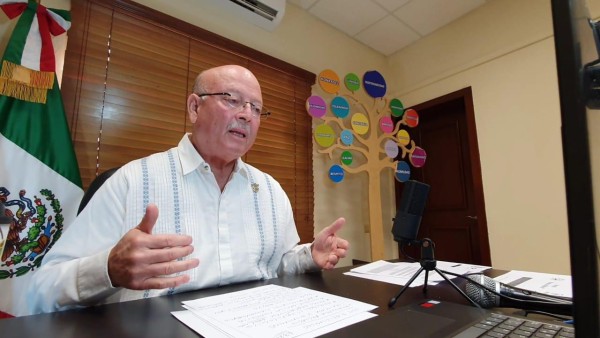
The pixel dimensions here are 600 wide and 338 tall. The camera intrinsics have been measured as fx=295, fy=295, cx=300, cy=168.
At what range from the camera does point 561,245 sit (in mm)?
2105

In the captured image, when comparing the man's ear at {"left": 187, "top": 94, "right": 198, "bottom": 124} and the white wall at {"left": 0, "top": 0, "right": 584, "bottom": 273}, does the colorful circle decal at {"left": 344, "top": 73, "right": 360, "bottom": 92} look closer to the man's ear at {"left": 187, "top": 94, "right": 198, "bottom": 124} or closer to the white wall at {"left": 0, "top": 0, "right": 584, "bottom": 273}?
the white wall at {"left": 0, "top": 0, "right": 584, "bottom": 273}

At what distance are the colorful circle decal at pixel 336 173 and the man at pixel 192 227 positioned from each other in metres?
1.23

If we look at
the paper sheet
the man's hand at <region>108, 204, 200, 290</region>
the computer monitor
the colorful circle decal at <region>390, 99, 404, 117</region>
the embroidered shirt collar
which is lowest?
the paper sheet

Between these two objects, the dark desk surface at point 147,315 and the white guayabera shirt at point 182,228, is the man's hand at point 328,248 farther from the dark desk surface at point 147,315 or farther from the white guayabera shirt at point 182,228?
the dark desk surface at point 147,315

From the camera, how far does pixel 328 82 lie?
2.56 m

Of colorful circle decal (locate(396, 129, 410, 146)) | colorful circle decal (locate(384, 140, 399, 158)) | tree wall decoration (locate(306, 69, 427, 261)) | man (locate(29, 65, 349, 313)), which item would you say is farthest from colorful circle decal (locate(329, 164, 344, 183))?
man (locate(29, 65, 349, 313))

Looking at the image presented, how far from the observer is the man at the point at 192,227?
0.60m

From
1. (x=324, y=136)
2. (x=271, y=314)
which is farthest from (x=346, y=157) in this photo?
(x=271, y=314)

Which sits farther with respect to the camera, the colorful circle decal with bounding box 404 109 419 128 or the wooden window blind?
the colorful circle decal with bounding box 404 109 419 128

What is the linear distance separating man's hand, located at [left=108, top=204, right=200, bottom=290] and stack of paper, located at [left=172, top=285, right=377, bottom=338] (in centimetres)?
8

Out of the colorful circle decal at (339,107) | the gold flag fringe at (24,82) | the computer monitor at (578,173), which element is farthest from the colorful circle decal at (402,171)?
the computer monitor at (578,173)

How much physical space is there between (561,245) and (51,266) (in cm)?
286

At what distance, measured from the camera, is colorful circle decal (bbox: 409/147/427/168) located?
9.64 feet

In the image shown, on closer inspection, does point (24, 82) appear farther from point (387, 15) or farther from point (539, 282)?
point (387, 15)
